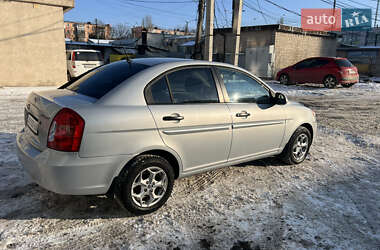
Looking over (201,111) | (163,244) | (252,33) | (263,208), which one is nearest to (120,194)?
(163,244)

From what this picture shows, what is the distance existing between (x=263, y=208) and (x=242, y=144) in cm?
86

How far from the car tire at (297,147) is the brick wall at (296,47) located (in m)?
17.4

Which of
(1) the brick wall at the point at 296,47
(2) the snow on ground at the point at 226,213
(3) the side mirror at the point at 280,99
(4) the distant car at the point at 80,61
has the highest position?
(1) the brick wall at the point at 296,47

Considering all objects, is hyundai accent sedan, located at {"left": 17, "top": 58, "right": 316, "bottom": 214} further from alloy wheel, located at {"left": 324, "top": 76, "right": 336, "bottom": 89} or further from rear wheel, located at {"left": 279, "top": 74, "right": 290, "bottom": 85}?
rear wheel, located at {"left": 279, "top": 74, "right": 290, "bottom": 85}

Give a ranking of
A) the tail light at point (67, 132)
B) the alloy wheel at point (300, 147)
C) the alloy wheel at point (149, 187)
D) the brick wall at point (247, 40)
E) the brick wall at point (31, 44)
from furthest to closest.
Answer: the brick wall at point (247, 40)
the brick wall at point (31, 44)
the alloy wheel at point (300, 147)
the alloy wheel at point (149, 187)
the tail light at point (67, 132)

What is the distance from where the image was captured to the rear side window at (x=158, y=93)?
296cm

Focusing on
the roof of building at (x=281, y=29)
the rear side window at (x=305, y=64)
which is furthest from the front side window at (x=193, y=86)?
the roof of building at (x=281, y=29)

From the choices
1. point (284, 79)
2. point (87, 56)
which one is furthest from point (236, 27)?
point (87, 56)

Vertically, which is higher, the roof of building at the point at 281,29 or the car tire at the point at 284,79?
the roof of building at the point at 281,29

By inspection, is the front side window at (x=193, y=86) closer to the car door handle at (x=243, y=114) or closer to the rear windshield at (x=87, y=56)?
the car door handle at (x=243, y=114)

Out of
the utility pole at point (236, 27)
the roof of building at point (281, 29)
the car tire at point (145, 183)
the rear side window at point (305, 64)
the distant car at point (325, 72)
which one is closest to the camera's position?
the car tire at point (145, 183)

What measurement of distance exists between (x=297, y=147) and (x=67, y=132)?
352 centimetres

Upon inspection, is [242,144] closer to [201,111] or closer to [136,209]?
[201,111]

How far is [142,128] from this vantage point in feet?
9.15
